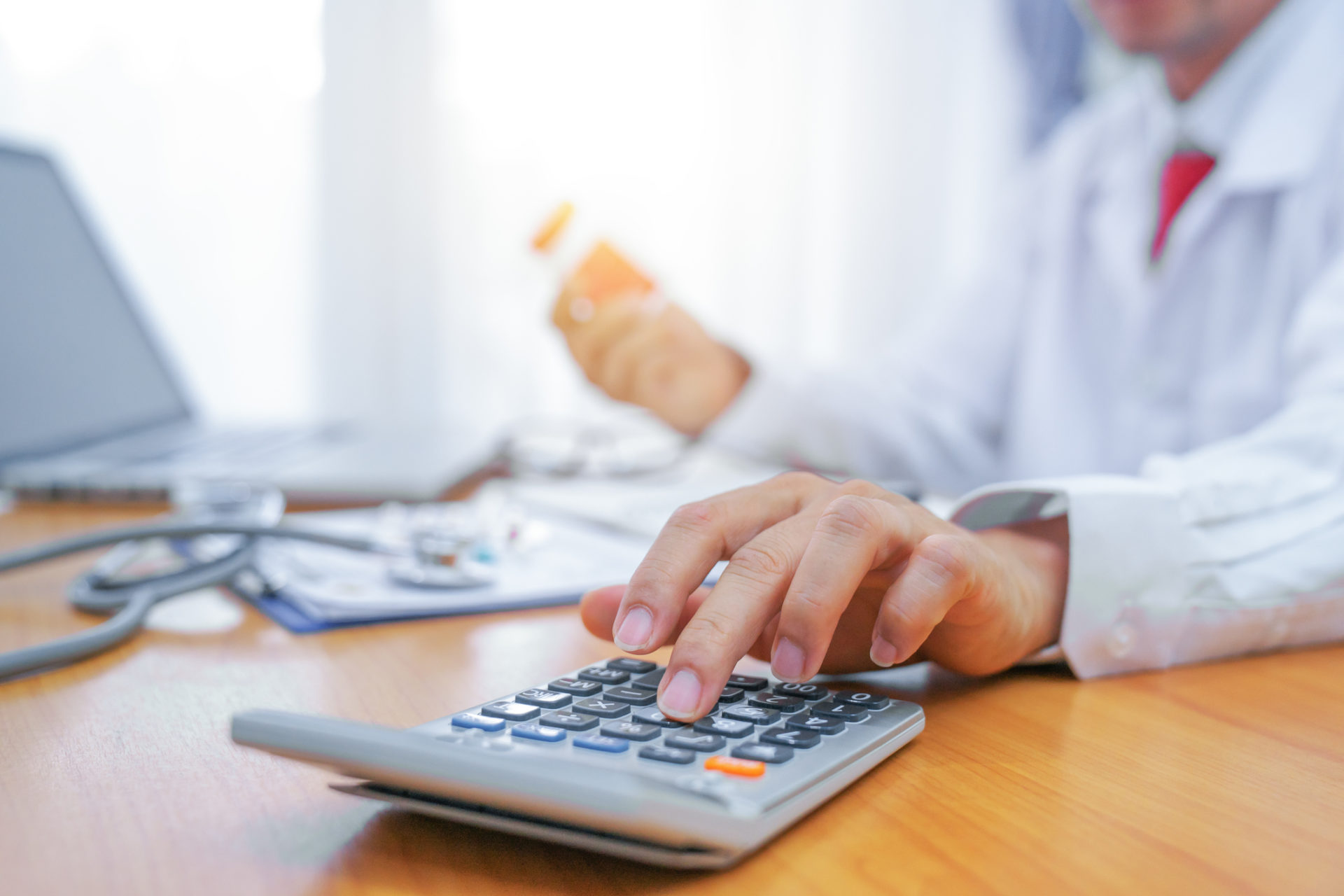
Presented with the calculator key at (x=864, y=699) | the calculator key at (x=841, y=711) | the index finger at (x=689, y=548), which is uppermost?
the index finger at (x=689, y=548)

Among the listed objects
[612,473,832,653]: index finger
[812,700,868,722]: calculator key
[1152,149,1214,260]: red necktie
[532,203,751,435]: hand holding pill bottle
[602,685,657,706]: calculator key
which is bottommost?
[812,700,868,722]: calculator key

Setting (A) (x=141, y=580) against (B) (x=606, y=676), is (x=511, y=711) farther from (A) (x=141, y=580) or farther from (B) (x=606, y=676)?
(A) (x=141, y=580)

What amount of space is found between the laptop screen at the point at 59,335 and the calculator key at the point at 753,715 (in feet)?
2.30

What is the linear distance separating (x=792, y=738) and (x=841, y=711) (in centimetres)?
4

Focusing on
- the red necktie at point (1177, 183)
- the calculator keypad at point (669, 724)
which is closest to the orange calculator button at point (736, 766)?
the calculator keypad at point (669, 724)

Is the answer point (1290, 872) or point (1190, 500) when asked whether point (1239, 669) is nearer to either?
point (1190, 500)

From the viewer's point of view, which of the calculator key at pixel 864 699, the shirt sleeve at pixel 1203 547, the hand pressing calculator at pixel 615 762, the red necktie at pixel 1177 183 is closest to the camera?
the hand pressing calculator at pixel 615 762

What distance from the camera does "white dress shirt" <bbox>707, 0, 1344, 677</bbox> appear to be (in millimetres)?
456

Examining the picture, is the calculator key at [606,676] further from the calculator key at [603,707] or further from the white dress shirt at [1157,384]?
the white dress shirt at [1157,384]

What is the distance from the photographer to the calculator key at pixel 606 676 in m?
0.34

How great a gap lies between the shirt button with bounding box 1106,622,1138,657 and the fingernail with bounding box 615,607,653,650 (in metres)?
0.22

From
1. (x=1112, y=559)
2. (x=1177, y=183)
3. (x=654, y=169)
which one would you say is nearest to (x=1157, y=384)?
(x=1177, y=183)

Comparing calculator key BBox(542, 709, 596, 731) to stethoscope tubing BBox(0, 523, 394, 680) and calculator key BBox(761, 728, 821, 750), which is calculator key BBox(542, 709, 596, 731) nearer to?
calculator key BBox(761, 728, 821, 750)

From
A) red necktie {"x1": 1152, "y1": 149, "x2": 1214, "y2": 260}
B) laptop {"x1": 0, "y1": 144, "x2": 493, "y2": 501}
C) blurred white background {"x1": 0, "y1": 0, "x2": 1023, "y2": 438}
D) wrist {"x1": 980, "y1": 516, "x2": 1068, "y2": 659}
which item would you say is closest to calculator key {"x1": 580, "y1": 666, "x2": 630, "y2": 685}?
wrist {"x1": 980, "y1": 516, "x2": 1068, "y2": 659}
